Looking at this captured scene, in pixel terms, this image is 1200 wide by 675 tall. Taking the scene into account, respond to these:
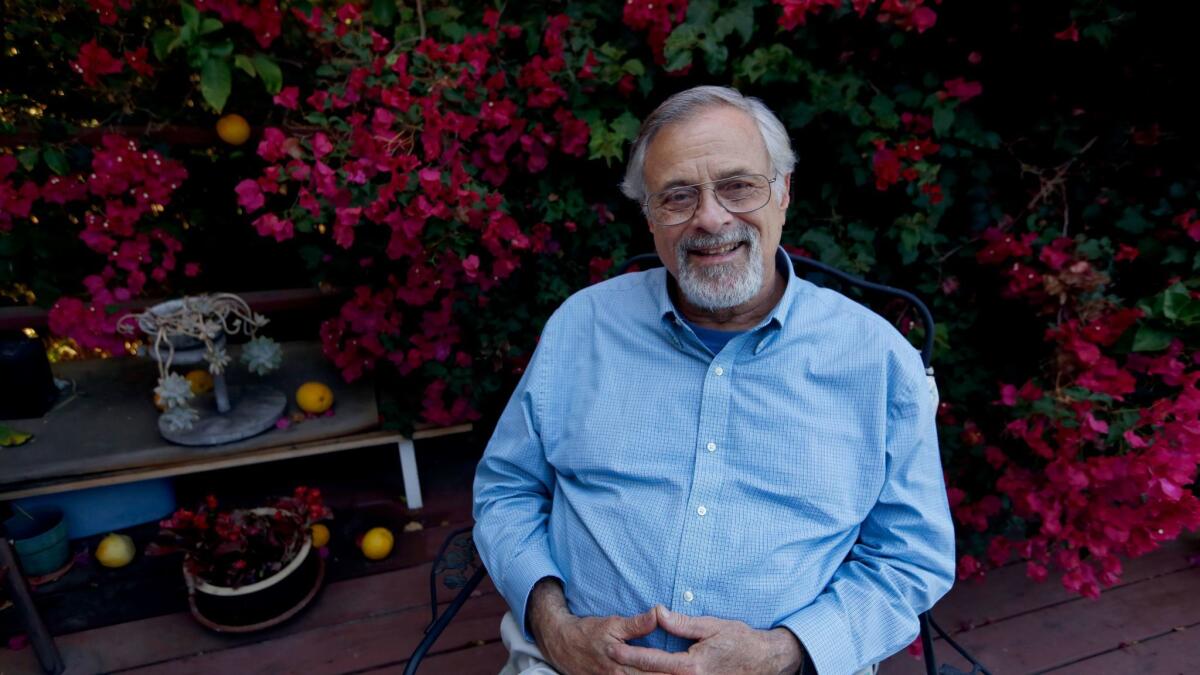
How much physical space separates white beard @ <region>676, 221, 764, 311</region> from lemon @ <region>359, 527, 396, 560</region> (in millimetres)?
1628

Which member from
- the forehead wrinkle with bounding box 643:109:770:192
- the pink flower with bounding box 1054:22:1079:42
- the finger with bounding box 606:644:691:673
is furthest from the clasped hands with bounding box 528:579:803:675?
the pink flower with bounding box 1054:22:1079:42

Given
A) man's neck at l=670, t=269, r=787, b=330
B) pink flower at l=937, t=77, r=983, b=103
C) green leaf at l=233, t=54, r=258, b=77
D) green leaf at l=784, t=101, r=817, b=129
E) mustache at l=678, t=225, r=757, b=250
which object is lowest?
man's neck at l=670, t=269, r=787, b=330

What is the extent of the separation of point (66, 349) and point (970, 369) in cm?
366

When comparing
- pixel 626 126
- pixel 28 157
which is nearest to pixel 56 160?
pixel 28 157

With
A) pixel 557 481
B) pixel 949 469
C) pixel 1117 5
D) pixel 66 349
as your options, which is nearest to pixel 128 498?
pixel 66 349

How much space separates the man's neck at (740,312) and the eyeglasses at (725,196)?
19 centimetres

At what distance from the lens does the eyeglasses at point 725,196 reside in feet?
4.52

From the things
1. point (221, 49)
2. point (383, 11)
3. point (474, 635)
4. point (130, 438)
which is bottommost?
point (474, 635)

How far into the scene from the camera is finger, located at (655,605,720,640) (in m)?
1.23

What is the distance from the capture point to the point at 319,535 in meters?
2.35

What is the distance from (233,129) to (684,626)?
2002 mm

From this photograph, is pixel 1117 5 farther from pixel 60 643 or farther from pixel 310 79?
pixel 60 643

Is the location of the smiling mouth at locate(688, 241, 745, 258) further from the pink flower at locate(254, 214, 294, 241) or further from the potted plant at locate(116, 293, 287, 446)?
the potted plant at locate(116, 293, 287, 446)

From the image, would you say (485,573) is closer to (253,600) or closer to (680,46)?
(253,600)
